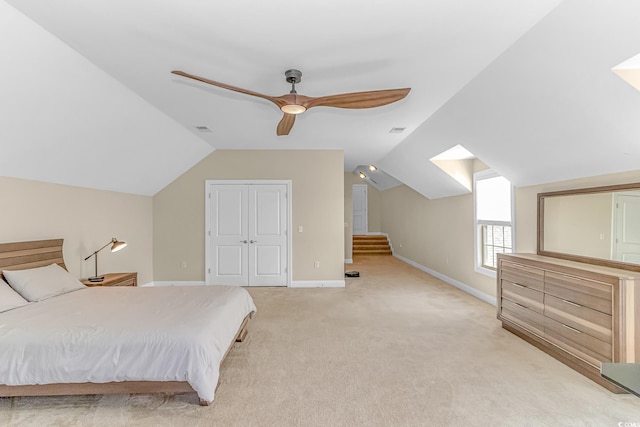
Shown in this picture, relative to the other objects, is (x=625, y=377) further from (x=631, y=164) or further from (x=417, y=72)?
(x=417, y=72)

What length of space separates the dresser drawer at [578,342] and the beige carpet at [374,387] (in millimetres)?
182

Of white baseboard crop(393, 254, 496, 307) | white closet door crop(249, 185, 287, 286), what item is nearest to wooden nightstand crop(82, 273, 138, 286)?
white closet door crop(249, 185, 287, 286)

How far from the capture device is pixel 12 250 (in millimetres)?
3176

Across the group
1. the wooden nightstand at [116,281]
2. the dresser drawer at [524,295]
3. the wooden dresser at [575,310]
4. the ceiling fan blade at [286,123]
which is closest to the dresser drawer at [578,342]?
the wooden dresser at [575,310]

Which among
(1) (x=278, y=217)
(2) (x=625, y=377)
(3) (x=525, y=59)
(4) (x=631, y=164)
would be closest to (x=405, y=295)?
(1) (x=278, y=217)

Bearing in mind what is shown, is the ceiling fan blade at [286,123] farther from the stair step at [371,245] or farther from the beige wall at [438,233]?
the stair step at [371,245]

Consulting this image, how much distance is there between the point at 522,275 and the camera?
3.38 m

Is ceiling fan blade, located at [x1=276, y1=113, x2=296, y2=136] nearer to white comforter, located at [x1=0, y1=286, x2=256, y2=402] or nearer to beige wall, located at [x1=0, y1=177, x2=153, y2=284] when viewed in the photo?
white comforter, located at [x1=0, y1=286, x2=256, y2=402]

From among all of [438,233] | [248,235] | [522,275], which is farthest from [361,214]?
[522,275]

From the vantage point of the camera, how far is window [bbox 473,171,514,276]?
14.8 feet

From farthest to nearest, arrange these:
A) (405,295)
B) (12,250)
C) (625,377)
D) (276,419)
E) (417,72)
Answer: (405,295), (12,250), (417,72), (276,419), (625,377)

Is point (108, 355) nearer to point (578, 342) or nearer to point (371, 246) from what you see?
point (578, 342)

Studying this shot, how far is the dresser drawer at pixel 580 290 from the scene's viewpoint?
8.08ft

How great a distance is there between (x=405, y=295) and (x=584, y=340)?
2.80 m
